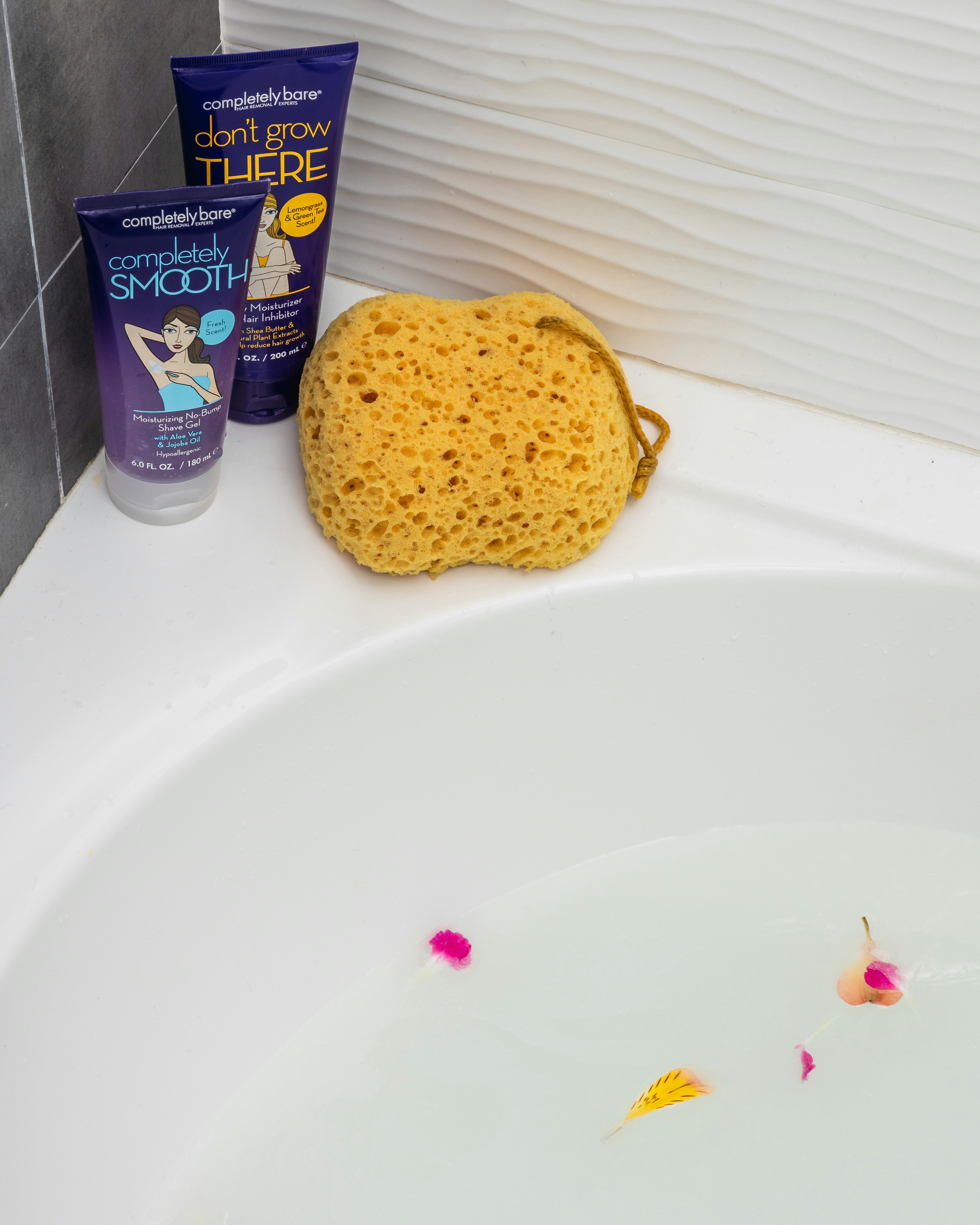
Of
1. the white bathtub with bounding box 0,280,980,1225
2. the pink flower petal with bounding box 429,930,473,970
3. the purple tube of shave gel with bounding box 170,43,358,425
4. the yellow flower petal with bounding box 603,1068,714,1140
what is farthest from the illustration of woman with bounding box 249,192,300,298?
the yellow flower petal with bounding box 603,1068,714,1140

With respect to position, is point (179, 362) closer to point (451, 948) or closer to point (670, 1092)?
point (451, 948)

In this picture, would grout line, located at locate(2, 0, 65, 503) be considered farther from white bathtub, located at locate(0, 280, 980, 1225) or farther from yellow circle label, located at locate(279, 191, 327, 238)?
yellow circle label, located at locate(279, 191, 327, 238)

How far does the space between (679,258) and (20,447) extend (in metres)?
0.44

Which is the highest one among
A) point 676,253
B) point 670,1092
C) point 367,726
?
point 676,253

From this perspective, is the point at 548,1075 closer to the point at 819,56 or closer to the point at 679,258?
the point at 679,258

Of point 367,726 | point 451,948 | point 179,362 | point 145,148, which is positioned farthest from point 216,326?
point 451,948

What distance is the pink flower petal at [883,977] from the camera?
82cm

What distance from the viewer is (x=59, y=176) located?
53 cm

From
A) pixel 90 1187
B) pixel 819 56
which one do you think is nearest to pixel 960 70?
pixel 819 56

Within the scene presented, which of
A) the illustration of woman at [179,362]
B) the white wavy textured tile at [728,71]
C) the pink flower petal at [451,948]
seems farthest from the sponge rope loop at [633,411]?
the pink flower petal at [451,948]

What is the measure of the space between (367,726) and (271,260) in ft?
0.94

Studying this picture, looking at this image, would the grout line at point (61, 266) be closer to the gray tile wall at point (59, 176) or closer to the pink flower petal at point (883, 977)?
the gray tile wall at point (59, 176)

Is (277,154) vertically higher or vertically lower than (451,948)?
higher

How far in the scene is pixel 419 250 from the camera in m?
0.78
